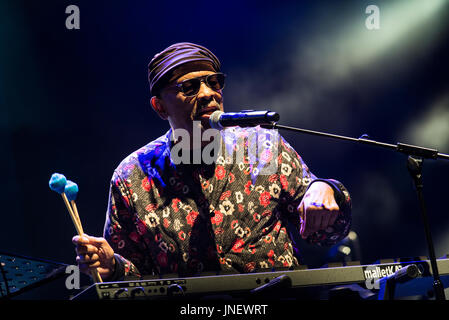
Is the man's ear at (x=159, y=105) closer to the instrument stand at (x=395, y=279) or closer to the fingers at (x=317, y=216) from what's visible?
the fingers at (x=317, y=216)

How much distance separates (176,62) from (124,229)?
97cm

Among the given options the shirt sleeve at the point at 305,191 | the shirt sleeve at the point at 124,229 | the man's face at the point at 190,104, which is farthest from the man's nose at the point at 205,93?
the shirt sleeve at the point at 124,229

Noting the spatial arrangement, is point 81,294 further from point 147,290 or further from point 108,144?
point 108,144

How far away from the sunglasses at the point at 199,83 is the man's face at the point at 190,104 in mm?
18

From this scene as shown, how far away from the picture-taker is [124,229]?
2.46m

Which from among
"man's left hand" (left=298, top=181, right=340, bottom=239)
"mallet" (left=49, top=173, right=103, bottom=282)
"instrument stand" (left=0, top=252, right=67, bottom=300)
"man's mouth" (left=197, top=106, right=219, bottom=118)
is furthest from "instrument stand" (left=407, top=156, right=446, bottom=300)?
"instrument stand" (left=0, top=252, right=67, bottom=300)

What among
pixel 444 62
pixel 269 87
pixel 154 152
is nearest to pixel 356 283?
pixel 154 152

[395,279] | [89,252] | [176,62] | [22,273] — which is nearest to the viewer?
[395,279]

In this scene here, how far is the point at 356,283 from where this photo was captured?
1.62 meters

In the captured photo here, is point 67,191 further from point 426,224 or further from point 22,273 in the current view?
point 426,224

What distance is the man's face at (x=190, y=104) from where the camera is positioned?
96.3 inches

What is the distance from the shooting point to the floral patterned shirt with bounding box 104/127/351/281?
2320 millimetres

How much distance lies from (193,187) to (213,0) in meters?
1.82

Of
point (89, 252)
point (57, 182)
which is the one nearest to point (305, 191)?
point (89, 252)
